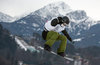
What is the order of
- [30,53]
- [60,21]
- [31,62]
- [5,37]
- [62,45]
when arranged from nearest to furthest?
[60,21] → [62,45] → [5,37] → [30,53] → [31,62]

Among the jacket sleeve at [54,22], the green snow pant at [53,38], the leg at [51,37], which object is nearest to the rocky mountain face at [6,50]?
the green snow pant at [53,38]

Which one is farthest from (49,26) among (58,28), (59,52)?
(59,52)

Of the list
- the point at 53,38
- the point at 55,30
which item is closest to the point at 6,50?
the point at 55,30

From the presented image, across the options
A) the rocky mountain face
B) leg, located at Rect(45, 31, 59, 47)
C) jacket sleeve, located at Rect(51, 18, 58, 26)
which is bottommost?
leg, located at Rect(45, 31, 59, 47)

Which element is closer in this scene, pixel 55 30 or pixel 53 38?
pixel 53 38

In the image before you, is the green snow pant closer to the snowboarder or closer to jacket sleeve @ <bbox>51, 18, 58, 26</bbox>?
the snowboarder

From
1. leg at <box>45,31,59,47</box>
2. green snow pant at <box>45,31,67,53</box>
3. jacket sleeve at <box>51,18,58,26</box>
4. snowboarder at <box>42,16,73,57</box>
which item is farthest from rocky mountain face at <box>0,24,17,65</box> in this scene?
jacket sleeve at <box>51,18,58,26</box>

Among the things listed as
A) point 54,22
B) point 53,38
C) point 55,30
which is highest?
point 54,22

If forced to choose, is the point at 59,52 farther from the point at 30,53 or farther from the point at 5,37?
the point at 30,53

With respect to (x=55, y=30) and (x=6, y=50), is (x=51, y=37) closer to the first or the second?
(x=55, y=30)

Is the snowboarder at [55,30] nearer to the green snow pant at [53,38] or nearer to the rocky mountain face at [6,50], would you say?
the green snow pant at [53,38]

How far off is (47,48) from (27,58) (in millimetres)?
182269

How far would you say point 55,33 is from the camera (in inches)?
659

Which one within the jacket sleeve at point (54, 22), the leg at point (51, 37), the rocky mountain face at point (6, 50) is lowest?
the leg at point (51, 37)
